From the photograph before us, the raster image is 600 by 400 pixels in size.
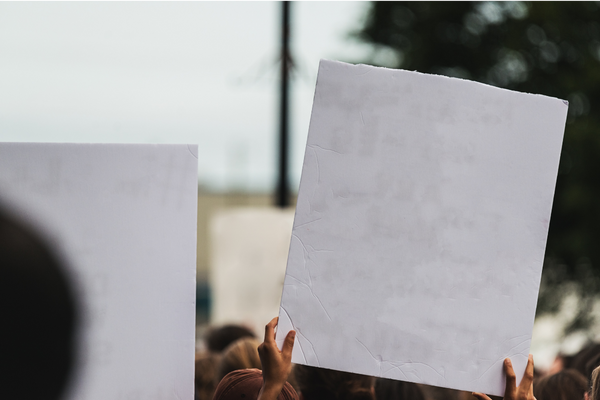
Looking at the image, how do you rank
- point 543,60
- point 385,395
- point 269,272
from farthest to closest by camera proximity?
1. point 543,60
2. point 269,272
3. point 385,395

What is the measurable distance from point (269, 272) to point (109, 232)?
4468 millimetres

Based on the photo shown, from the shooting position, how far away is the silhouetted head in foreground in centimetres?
142

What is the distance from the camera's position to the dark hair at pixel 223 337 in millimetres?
3283

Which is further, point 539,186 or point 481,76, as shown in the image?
point 481,76

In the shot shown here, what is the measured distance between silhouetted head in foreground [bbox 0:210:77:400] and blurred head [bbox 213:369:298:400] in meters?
0.40

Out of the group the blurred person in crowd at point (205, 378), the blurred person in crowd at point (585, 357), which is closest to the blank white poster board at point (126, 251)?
the blurred person in crowd at point (205, 378)

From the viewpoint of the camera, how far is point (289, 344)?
161 cm

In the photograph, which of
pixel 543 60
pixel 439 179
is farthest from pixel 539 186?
pixel 543 60

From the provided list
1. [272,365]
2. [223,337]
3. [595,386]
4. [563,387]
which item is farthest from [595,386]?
[223,337]

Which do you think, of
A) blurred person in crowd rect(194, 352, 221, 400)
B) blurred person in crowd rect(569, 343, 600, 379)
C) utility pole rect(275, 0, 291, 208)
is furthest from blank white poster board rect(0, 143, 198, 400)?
utility pole rect(275, 0, 291, 208)

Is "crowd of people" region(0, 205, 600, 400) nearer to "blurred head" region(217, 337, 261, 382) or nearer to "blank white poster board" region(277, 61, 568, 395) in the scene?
"blank white poster board" region(277, 61, 568, 395)

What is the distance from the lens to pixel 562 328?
7309mm

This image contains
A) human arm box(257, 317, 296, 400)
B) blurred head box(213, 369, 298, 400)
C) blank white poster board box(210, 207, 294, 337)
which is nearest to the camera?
human arm box(257, 317, 296, 400)

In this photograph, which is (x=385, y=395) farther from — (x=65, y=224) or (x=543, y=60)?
(x=543, y=60)
